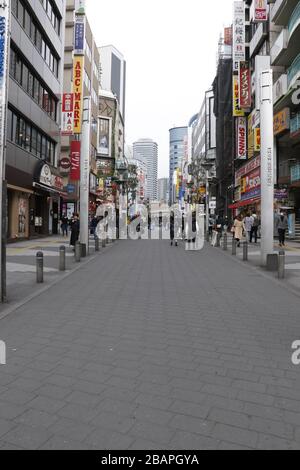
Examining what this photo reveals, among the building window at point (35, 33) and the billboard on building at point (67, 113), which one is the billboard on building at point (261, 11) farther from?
the building window at point (35, 33)

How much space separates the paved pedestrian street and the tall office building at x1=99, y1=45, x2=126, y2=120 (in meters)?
113

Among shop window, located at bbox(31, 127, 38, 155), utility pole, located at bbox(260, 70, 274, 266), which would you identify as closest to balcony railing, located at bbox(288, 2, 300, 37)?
utility pole, located at bbox(260, 70, 274, 266)

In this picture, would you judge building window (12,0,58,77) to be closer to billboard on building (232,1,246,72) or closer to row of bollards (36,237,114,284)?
row of bollards (36,237,114,284)

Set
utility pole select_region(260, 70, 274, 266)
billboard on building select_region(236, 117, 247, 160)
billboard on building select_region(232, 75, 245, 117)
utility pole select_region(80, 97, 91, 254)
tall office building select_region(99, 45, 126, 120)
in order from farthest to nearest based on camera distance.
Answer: tall office building select_region(99, 45, 126, 120)
billboard on building select_region(236, 117, 247, 160)
billboard on building select_region(232, 75, 245, 117)
utility pole select_region(80, 97, 91, 254)
utility pole select_region(260, 70, 274, 266)

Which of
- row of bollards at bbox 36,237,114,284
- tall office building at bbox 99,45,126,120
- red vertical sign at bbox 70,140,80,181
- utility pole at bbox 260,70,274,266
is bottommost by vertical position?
row of bollards at bbox 36,237,114,284

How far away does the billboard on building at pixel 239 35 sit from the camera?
37.5 meters

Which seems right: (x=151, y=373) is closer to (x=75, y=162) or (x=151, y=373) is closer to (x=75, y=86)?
(x=75, y=86)

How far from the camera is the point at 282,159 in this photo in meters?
30.2

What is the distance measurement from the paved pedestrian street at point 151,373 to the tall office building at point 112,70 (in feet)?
370

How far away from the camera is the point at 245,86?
3572 centimetres

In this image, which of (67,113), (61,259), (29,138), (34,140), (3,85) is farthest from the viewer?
(67,113)

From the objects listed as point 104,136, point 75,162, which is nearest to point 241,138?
point 75,162

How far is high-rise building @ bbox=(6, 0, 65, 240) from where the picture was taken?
22156 mm

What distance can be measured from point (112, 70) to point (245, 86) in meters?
89.4
